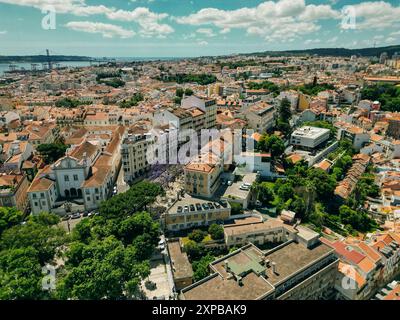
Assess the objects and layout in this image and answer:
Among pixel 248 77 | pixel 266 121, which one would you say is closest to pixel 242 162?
pixel 266 121

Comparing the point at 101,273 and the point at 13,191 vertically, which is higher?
the point at 13,191

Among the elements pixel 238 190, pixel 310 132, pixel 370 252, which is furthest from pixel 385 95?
pixel 370 252

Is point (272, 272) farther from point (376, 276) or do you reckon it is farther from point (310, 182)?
point (310, 182)

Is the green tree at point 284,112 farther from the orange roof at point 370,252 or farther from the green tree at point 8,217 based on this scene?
the green tree at point 8,217

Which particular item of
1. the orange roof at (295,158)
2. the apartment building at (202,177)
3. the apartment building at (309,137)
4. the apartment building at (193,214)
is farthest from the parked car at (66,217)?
the apartment building at (309,137)

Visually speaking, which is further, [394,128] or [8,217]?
[394,128]

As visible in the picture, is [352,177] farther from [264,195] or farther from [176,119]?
[176,119]
